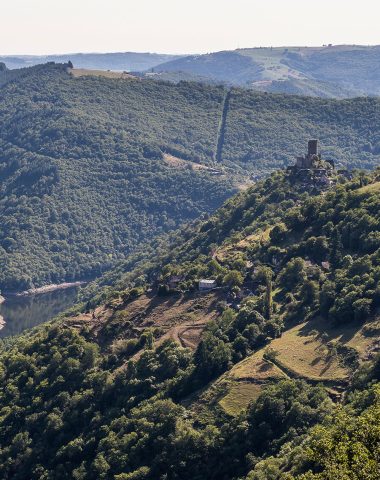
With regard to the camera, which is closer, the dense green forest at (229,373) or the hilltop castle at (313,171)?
the dense green forest at (229,373)

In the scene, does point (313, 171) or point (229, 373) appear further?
point (313, 171)

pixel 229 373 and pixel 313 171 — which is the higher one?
pixel 313 171

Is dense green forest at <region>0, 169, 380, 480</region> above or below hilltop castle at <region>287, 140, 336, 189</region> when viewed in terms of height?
below

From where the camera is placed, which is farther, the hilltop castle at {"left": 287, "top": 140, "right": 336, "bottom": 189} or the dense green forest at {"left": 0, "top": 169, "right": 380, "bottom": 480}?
the hilltop castle at {"left": 287, "top": 140, "right": 336, "bottom": 189}

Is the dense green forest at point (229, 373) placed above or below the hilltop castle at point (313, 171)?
below

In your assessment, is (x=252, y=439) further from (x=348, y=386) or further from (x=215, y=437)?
(x=348, y=386)
